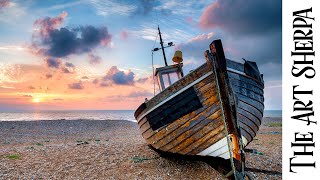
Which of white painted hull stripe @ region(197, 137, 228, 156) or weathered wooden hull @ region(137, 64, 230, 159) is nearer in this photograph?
white painted hull stripe @ region(197, 137, 228, 156)

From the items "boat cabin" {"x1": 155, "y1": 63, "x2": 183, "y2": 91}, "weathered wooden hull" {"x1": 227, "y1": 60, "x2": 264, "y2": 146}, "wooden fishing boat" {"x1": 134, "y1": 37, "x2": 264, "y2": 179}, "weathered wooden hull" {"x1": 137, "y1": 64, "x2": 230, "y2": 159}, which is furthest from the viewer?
"boat cabin" {"x1": 155, "y1": 63, "x2": 183, "y2": 91}

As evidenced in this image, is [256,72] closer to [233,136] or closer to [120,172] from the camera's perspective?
[233,136]

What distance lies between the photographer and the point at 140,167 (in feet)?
30.1

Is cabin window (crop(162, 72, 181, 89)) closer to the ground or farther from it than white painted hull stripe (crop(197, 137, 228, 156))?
farther from it

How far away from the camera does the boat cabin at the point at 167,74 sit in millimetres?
10602

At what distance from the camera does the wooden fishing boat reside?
22.2 ft

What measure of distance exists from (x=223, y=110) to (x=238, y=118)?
2.36ft

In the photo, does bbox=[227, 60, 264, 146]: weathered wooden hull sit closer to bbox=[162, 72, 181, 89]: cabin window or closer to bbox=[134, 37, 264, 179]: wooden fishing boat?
bbox=[134, 37, 264, 179]: wooden fishing boat

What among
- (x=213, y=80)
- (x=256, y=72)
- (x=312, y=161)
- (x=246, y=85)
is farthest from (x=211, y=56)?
(x=312, y=161)

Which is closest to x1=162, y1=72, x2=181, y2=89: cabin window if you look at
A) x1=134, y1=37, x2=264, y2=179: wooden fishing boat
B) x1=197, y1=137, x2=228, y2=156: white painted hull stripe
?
x1=134, y1=37, x2=264, y2=179: wooden fishing boat

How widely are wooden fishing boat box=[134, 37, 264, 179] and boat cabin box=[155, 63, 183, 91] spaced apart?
7.44 ft

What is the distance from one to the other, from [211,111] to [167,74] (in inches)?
159

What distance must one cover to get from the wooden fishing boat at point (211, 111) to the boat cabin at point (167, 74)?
2268 mm

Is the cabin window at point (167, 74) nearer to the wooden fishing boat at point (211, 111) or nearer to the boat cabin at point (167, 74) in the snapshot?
the boat cabin at point (167, 74)
